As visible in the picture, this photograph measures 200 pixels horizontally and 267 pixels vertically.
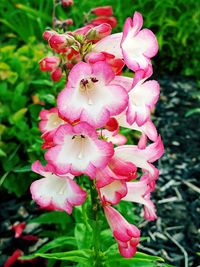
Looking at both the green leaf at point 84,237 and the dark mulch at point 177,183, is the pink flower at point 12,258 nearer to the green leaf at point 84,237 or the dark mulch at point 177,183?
the dark mulch at point 177,183

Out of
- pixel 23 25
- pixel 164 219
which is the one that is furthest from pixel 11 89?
pixel 23 25

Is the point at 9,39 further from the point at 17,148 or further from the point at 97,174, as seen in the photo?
the point at 97,174

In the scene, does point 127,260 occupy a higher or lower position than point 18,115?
higher

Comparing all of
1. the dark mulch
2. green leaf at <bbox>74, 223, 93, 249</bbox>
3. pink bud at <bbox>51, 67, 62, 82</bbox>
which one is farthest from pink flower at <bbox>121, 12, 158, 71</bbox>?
the dark mulch

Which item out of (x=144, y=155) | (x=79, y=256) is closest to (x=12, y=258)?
(x=79, y=256)

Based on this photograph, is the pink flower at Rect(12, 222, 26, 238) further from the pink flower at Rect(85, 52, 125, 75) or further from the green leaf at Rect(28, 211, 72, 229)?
the pink flower at Rect(85, 52, 125, 75)

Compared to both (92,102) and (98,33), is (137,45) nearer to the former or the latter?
(98,33)

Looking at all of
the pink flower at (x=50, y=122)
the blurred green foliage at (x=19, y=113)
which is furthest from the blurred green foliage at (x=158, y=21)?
the pink flower at (x=50, y=122)
